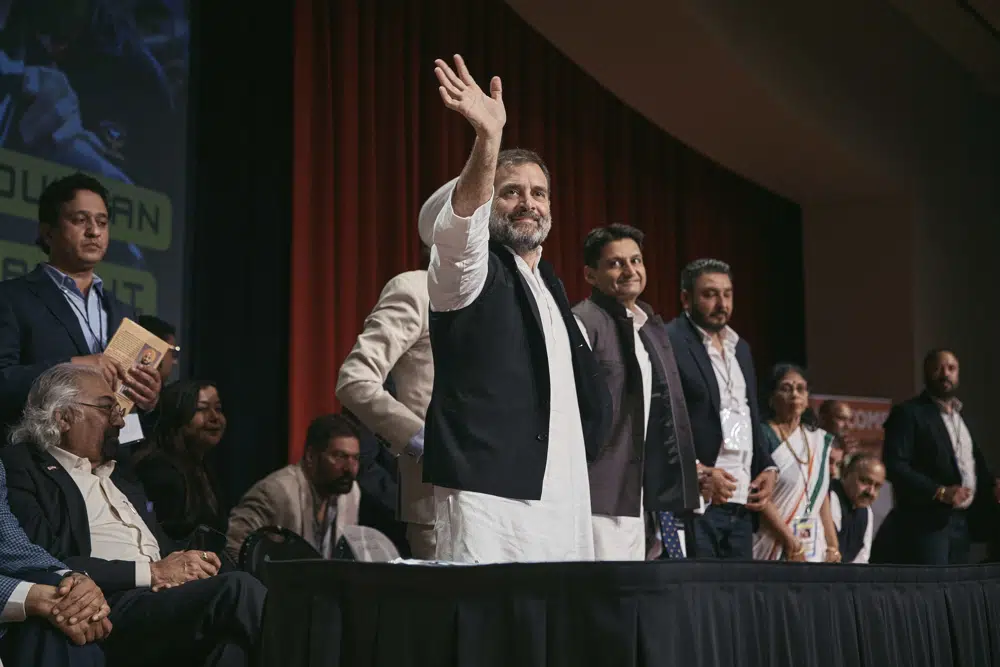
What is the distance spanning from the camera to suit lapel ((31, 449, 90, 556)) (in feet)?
9.04

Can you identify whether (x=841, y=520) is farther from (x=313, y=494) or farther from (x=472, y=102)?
(x=472, y=102)

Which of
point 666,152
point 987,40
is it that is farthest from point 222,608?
point 987,40

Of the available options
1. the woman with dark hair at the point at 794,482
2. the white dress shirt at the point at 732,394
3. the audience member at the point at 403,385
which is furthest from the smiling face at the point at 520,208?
the woman with dark hair at the point at 794,482

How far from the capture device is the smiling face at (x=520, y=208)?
93.7 inches

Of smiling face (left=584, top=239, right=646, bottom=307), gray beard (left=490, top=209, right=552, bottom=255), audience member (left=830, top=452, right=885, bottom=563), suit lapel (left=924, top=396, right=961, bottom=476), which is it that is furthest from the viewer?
suit lapel (left=924, top=396, right=961, bottom=476)

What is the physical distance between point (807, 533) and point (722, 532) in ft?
1.97

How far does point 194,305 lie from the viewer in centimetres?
469

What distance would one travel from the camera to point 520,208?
240cm

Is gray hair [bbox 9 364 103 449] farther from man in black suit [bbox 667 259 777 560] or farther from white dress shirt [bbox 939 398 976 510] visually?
white dress shirt [bbox 939 398 976 510]

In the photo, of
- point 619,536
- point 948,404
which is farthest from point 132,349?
point 948,404

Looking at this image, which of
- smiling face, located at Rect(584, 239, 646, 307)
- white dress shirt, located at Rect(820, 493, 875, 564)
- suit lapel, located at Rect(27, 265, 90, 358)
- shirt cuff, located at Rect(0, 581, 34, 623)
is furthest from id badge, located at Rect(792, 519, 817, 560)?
shirt cuff, located at Rect(0, 581, 34, 623)

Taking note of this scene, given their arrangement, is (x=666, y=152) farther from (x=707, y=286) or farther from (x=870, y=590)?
(x=870, y=590)

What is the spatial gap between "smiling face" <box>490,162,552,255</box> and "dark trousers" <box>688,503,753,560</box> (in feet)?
4.56

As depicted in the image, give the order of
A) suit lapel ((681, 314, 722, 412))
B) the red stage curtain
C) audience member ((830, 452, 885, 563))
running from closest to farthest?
suit lapel ((681, 314, 722, 412)) < audience member ((830, 452, 885, 563)) < the red stage curtain
